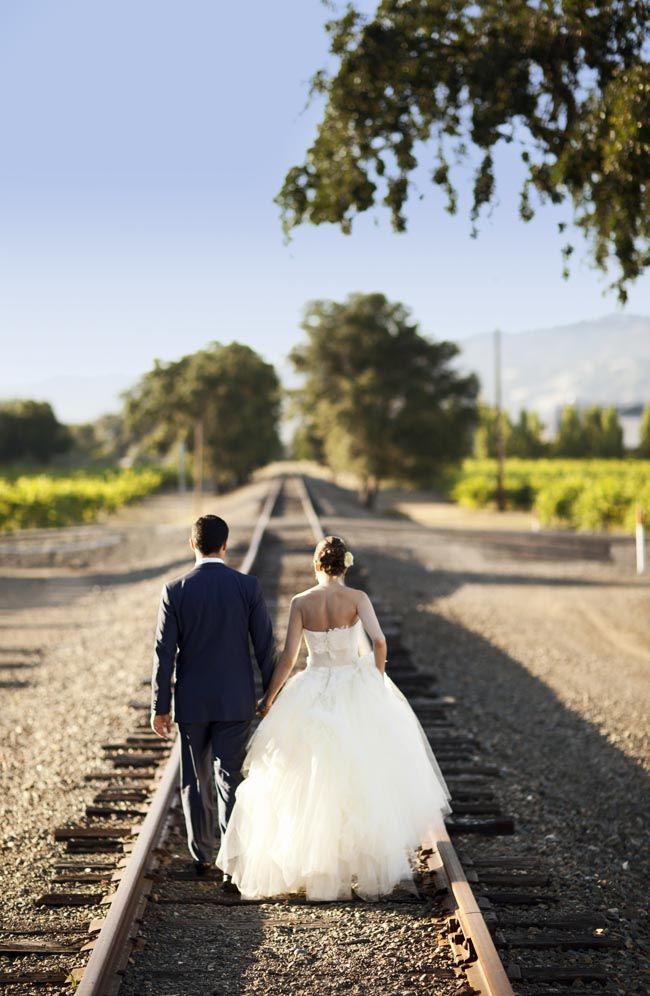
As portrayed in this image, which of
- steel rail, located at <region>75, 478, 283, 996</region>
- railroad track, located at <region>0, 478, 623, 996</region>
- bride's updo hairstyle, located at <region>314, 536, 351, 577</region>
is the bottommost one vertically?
railroad track, located at <region>0, 478, 623, 996</region>

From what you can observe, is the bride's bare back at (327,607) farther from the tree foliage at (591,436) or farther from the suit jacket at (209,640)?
the tree foliage at (591,436)

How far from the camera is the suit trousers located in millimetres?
5125

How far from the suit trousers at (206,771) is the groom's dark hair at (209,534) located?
87 centimetres

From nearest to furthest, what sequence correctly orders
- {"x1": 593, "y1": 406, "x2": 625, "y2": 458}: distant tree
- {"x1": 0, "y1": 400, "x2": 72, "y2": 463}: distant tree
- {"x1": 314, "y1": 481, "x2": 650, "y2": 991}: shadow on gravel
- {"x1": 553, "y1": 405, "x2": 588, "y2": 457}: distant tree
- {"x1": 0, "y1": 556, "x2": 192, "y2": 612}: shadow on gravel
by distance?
{"x1": 314, "y1": 481, "x2": 650, "y2": 991}: shadow on gravel < {"x1": 0, "y1": 556, "x2": 192, "y2": 612}: shadow on gravel < {"x1": 0, "y1": 400, "x2": 72, "y2": 463}: distant tree < {"x1": 593, "y1": 406, "x2": 625, "y2": 458}: distant tree < {"x1": 553, "y1": 405, "x2": 588, "y2": 457}: distant tree

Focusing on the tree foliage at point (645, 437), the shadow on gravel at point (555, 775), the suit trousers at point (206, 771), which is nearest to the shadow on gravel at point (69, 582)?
the shadow on gravel at point (555, 775)

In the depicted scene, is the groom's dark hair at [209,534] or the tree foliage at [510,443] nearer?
the groom's dark hair at [209,534]

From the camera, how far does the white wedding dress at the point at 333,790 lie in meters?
4.77

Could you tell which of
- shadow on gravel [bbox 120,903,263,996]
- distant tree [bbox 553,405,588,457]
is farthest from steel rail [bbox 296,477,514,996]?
distant tree [bbox 553,405,588,457]

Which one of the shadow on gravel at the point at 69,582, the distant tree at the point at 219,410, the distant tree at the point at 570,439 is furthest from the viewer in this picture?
the distant tree at the point at 570,439

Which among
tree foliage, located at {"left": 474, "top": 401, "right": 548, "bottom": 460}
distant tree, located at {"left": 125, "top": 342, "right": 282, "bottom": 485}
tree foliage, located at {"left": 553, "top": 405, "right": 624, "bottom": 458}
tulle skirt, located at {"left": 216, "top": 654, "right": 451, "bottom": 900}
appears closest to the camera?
tulle skirt, located at {"left": 216, "top": 654, "right": 451, "bottom": 900}

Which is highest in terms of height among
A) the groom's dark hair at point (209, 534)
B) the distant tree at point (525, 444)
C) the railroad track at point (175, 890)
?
the distant tree at point (525, 444)

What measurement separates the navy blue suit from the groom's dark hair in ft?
0.27

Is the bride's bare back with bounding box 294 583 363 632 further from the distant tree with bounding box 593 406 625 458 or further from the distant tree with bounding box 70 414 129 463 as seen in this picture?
the distant tree with bounding box 70 414 129 463

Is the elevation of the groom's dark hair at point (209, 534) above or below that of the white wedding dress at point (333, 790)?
above
